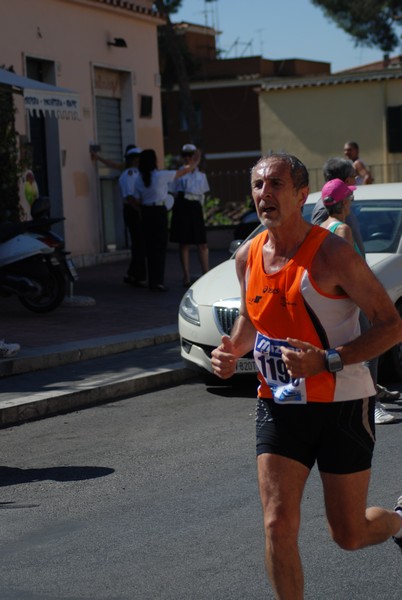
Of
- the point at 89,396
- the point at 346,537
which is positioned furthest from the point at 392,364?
the point at 346,537

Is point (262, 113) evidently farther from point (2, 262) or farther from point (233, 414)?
point (233, 414)

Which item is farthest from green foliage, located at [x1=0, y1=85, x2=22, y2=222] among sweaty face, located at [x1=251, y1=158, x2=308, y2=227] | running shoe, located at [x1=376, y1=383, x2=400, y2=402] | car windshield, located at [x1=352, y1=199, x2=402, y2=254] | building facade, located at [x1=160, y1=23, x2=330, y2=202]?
building facade, located at [x1=160, y1=23, x2=330, y2=202]

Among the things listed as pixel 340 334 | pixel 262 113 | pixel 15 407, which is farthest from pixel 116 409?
pixel 262 113

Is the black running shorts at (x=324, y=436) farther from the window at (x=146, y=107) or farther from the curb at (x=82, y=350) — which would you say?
the window at (x=146, y=107)

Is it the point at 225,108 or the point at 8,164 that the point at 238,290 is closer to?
the point at 8,164

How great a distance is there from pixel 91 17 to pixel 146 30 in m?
2.24

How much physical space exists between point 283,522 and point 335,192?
12.5 ft

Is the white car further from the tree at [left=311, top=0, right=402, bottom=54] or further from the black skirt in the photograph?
the tree at [left=311, top=0, right=402, bottom=54]

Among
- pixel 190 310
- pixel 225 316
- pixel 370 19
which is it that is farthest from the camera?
pixel 370 19

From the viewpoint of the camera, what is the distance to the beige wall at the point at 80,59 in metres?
19.3

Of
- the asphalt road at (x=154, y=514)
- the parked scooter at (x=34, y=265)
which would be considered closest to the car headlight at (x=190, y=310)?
the asphalt road at (x=154, y=514)

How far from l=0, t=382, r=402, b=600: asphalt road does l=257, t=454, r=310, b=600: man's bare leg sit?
2.73 ft

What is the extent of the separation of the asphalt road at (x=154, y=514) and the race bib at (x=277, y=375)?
3.40 feet

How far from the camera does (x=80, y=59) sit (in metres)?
21.0
